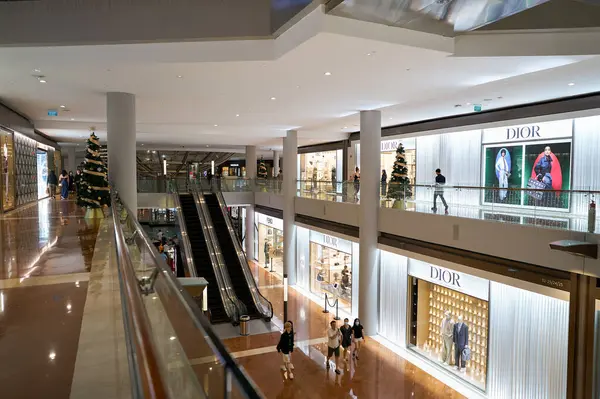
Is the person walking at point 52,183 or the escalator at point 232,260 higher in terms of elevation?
the person walking at point 52,183

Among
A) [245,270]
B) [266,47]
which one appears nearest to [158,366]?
[266,47]

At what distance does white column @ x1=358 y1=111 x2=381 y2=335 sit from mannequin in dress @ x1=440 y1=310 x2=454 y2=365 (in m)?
2.99

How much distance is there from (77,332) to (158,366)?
166 cm

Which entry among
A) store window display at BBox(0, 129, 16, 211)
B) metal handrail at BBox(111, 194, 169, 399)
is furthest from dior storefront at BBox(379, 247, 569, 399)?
A: store window display at BBox(0, 129, 16, 211)

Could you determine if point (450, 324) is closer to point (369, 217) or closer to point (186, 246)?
point (369, 217)

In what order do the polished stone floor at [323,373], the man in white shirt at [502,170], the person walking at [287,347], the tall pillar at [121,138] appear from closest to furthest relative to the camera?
1. the polished stone floor at [323,373]
2. the person walking at [287,347]
3. the tall pillar at [121,138]
4. the man in white shirt at [502,170]

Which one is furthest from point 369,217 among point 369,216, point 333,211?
point 333,211

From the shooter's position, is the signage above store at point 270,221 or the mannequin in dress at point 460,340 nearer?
the mannequin in dress at point 460,340

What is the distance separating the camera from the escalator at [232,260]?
52.4 feet

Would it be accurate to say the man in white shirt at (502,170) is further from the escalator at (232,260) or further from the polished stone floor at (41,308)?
the polished stone floor at (41,308)

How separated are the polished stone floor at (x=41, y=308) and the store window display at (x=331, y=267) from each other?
10.7 metres

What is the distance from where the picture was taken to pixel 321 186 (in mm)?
19000

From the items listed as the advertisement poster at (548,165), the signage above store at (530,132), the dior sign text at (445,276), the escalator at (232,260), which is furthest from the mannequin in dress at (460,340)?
the signage above store at (530,132)

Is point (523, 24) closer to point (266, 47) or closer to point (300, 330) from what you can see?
point (266, 47)
